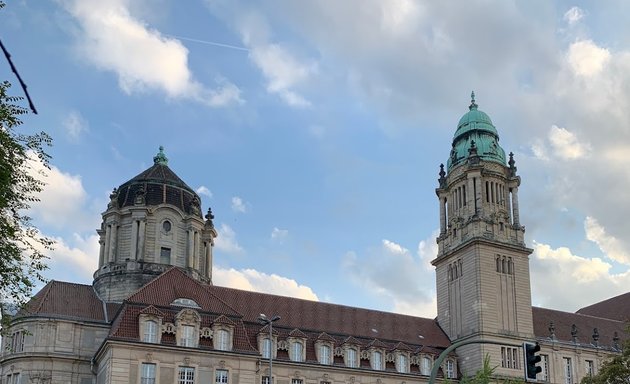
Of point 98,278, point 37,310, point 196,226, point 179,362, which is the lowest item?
point 179,362

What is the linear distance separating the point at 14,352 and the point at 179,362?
50.5 ft

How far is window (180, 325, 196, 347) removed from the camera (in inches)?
2485

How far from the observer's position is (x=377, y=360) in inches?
2992

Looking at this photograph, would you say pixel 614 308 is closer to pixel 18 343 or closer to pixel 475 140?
pixel 475 140

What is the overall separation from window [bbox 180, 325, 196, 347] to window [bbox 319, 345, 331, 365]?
14371 mm

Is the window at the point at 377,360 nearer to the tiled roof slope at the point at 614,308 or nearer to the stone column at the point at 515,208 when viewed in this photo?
the stone column at the point at 515,208

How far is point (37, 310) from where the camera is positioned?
223ft

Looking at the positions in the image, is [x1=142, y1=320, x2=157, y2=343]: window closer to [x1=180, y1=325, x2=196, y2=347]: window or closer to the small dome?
[x1=180, y1=325, x2=196, y2=347]: window

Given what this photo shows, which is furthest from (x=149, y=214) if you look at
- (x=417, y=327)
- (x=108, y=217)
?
(x=417, y=327)

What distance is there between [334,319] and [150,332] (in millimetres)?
22385

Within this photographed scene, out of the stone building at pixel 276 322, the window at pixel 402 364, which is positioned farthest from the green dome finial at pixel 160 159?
the window at pixel 402 364

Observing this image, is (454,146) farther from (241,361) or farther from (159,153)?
(241,361)

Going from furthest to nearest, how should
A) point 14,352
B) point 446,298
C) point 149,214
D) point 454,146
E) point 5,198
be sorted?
1. point 454,146
2. point 446,298
3. point 149,214
4. point 14,352
5. point 5,198

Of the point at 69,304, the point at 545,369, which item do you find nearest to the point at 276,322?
the point at 69,304
